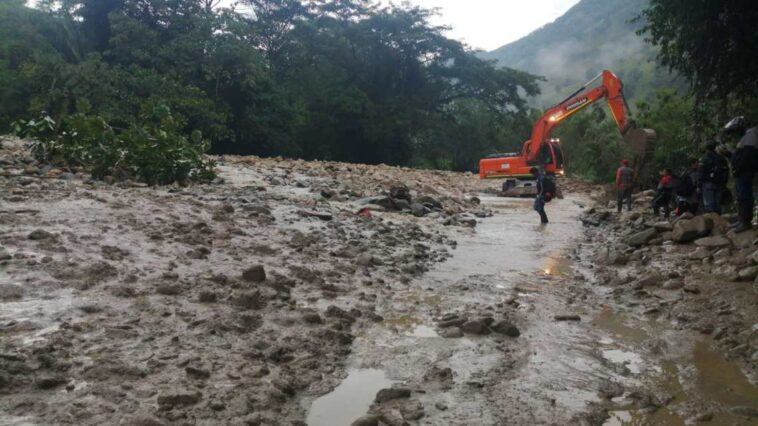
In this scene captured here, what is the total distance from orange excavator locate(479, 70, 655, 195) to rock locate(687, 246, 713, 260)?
24.1ft

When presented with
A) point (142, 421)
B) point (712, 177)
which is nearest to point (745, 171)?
point (712, 177)

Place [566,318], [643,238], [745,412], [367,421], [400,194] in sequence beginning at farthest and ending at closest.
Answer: [400,194] → [643,238] → [566,318] → [745,412] → [367,421]

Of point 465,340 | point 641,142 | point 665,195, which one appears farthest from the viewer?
point 641,142

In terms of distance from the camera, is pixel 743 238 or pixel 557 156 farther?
pixel 557 156

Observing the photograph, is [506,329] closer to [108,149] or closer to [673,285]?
[673,285]

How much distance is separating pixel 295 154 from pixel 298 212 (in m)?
25.4

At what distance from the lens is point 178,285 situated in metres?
4.48

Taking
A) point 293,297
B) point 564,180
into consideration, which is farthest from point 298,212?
point 564,180

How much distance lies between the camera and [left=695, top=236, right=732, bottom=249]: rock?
682cm

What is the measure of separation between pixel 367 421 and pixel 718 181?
825 centimetres

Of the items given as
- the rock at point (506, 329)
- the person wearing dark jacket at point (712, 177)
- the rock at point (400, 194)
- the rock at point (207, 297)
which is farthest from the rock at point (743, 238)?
the rock at point (400, 194)

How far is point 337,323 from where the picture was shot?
4.21 meters

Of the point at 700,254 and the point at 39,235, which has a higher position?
the point at 39,235

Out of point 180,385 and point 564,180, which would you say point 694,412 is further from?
point 564,180
